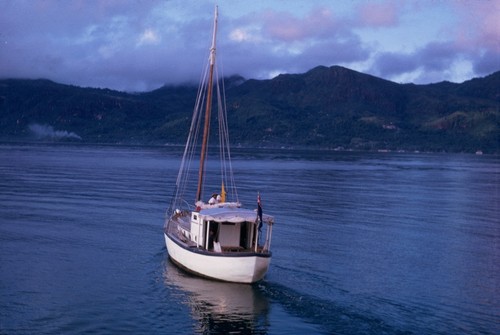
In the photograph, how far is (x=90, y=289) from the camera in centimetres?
3136

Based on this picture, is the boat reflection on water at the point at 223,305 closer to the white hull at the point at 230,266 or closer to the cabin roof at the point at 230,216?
the white hull at the point at 230,266

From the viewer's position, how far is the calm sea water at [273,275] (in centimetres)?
2706

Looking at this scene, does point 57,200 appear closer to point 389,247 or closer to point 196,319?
point 389,247

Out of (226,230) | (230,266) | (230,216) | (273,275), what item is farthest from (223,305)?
(273,275)

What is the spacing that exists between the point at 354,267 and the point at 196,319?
1448 centimetres

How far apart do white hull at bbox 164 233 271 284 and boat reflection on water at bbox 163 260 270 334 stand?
45 centimetres

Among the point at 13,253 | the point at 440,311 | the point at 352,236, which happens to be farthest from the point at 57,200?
the point at 440,311

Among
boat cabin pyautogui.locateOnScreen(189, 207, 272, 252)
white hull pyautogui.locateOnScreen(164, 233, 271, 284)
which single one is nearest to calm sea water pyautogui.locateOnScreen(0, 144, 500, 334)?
white hull pyautogui.locateOnScreen(164, 233, 271, 284)

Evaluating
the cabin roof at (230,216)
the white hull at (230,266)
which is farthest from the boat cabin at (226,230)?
the white hull at (230,266)

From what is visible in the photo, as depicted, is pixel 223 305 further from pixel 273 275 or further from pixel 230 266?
pixel 273 275

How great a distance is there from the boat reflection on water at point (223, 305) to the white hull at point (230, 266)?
45cm

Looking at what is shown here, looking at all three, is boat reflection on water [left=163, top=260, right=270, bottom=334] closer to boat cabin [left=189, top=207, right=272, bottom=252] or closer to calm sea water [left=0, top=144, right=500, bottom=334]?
calm sea water [left=0, top=144, right=500, bottom=334]

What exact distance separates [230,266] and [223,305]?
2.62 m

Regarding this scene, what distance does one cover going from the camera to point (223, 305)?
2922 cm
